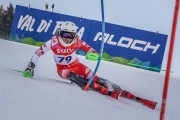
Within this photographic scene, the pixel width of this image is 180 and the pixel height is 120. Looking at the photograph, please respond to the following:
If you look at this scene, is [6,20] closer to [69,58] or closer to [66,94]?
[69,58]

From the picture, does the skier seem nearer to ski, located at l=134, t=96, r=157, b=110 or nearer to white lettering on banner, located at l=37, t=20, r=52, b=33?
ski, located at l=134, t=96, r=157, b=110

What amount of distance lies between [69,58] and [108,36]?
164 cm

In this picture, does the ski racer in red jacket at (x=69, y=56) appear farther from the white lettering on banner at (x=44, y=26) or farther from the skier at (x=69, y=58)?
the white lettering on banner at (x=44, y=26)

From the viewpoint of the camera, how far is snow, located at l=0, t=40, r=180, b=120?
1906mm

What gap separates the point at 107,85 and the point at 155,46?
66.1 inches

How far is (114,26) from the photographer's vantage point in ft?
15.4

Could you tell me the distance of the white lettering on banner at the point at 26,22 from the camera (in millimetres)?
4844

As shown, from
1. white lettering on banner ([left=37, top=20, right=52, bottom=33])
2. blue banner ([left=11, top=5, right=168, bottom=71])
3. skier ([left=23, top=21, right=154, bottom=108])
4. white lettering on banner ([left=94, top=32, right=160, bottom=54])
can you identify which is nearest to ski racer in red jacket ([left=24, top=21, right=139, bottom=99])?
skier ([left=23, top=21, right=154, bottom=108])

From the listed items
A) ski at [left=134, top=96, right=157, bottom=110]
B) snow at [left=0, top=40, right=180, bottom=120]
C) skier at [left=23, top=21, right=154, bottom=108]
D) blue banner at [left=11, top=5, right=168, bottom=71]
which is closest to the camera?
snow at [left=0, top=40, right=180, bottom=120]

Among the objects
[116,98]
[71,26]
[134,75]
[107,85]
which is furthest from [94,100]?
[134,75]

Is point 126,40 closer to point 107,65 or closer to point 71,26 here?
point 107,65

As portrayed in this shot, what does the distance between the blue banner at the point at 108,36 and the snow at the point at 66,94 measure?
0.41 m

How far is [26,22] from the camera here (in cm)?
484

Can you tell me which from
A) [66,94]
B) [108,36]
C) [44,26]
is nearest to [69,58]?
[66,94]
